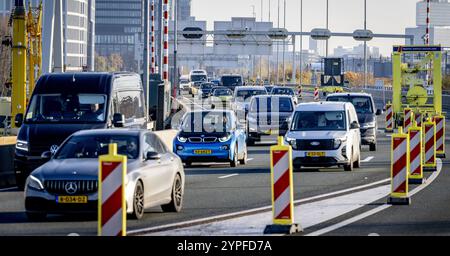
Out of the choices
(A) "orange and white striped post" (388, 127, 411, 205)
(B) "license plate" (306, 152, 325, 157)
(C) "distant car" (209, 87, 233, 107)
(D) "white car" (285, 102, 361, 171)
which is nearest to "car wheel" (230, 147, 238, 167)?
(D) "white car" (285, 102, 361, 171)

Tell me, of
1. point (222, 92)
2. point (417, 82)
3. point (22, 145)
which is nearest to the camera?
point (22, 145)

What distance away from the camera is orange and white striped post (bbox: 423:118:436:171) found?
95.3 ft

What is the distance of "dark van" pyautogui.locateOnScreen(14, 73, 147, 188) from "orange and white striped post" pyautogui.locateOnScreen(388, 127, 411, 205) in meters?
6.26

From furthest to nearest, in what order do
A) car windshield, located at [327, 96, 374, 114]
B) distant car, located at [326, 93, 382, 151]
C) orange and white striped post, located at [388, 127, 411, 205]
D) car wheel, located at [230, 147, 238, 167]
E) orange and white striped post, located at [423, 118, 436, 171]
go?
car windshield, located at [327, 96, 374, 114], distant car, located at [326, 93, 382, 151], car wheel, located at [230, 147, 238, 167], orange and white striped post, located at [423, 118, 436, 171], orange and white striped post, located at [388, 127, 411, 205]

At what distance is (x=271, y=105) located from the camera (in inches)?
1699

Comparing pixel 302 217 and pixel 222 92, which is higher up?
pixel 222 92

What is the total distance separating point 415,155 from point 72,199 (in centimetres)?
979

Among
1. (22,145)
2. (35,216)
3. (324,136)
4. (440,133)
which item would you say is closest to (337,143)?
(324,136)

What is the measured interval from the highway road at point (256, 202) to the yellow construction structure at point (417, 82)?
20.2m

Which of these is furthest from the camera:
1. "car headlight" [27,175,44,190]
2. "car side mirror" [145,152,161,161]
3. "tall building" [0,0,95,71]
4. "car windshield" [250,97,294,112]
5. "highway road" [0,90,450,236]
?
"tall building" [0,0,95,71]

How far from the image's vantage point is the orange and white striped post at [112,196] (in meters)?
13.3

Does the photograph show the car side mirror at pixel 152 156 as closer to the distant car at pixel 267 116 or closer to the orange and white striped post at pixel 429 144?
the orange and white striped post at pixel 429 144

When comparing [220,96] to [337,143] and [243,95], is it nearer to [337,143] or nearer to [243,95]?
[243,95]

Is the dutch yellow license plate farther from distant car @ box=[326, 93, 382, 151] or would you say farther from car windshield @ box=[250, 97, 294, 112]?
car windshield @ box=[250, 97, 294, 112]
